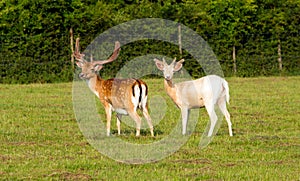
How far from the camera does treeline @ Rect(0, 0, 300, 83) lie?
27516mm

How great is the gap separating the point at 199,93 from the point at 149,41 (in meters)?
15.3

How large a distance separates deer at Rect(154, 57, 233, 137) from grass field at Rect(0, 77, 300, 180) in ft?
1.36

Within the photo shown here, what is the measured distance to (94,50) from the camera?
2744 centimetres

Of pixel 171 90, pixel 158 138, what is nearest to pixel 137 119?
pixel 158 138

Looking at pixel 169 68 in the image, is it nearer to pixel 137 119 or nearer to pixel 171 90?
pixel 171 90

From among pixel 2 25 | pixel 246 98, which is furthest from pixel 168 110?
pixel 2 25

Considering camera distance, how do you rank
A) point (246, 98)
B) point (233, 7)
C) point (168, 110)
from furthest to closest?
point (233, 7) → point (246, 98) → point (168, 110)

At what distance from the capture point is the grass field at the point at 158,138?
9.36 m

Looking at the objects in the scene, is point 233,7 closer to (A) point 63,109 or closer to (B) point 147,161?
(A) point 63,109

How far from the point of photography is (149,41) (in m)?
28.5

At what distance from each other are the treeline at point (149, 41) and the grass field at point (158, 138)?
810 centimetres

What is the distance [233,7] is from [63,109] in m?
14.1

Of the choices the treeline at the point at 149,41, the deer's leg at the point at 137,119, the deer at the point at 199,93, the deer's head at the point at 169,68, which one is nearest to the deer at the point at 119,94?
the deer's leg at the point at 137,119

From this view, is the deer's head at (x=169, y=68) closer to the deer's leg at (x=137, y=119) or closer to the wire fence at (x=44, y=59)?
the deer's leg at (x=137, y=119)
